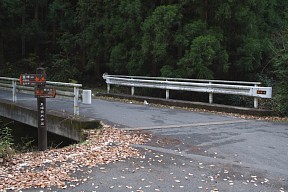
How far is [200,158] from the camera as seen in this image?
23.0 feet

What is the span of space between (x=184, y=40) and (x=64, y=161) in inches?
467

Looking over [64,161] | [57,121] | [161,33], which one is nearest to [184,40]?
[161,33]

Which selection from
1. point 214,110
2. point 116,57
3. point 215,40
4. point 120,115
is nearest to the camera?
point 120,115

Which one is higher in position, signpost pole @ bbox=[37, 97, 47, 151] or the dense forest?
the dense forest

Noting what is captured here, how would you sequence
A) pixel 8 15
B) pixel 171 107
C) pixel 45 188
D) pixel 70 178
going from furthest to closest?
1. pixel 8 15
2. pixel 171 107
3. pixel 70 178
4. pixel 45 188

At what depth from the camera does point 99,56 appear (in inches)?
980

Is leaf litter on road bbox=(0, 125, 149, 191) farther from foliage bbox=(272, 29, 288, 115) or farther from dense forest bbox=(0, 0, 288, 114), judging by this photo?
dense forest bbox=(0, 0, 288, 114)

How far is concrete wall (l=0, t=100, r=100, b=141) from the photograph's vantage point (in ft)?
31.8

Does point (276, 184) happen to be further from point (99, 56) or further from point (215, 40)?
point (99, 56)

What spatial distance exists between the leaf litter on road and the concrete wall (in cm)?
63

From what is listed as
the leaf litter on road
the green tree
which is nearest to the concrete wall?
the leaf litter on road

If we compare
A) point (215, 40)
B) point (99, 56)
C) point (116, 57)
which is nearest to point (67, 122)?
point (215, 40)

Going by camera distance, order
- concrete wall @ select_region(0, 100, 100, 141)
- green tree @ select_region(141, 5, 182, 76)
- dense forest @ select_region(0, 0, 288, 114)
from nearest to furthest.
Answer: concrete wall @ select_region(0, 100, 100, 141)
dense forest @ select_region(0, 0, 288, 114)
green tree @ select_region(141, 5, 182, 76)

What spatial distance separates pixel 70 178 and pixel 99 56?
1969 cm
